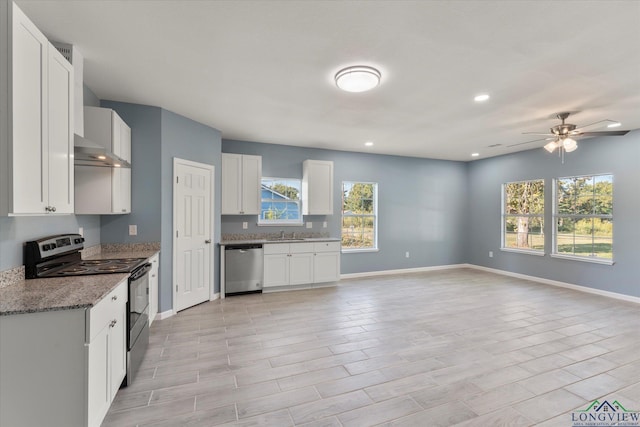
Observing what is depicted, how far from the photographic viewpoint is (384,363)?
2773 millimetres

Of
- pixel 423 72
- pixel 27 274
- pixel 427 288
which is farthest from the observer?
pixel 427 288

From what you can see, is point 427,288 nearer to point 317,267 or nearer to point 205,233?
point 317,267

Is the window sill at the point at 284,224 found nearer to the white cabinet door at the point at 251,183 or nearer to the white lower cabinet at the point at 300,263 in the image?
the white cabinet door at the point at 251,183

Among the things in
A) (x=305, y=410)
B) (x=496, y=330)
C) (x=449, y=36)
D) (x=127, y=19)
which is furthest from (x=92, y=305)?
(x=496, y=330)

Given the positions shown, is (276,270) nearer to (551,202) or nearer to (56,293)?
(56,293)

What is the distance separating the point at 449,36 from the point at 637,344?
377 centimetres

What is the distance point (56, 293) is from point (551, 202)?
24.6ft

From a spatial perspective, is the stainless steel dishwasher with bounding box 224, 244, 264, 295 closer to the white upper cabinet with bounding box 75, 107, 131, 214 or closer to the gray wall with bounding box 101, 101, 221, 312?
the gray wall with bounding box 101, 101, 221, 312

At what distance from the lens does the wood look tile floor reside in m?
2.10

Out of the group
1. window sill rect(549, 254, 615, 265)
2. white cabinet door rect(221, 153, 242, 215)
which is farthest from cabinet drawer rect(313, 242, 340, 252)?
window sill rect(549, 254, 615, 265)

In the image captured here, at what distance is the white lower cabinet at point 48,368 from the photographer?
1582 mm

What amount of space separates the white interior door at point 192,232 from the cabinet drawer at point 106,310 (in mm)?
1881

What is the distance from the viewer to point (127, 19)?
2117mm

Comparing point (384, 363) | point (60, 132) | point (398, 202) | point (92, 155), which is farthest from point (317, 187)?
point (60, 132)
